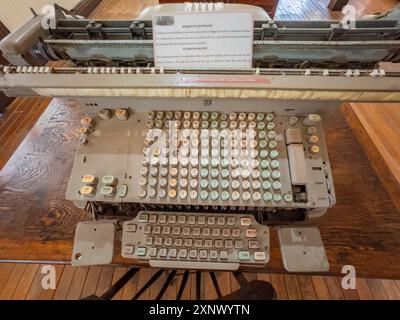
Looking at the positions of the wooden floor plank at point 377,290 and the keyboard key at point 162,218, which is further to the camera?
the wooden floor plank at point 377,290

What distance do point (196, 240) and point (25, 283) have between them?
2.79 feet

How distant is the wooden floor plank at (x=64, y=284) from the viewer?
1.05 metres

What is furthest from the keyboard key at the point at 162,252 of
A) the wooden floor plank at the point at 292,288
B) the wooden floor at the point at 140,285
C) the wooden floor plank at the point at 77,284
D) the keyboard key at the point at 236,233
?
the wooden floor plank at the point at 292,288

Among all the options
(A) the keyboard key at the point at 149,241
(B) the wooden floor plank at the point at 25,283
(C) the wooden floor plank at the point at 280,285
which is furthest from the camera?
(C) the wooden floor plank at the point at 280,285

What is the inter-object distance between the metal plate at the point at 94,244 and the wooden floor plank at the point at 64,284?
0.44 meters

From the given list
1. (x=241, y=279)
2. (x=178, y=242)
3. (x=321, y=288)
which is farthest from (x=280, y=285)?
(x=178, y=242)

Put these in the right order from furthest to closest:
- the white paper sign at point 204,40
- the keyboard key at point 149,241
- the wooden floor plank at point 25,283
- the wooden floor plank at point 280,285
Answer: the wooden floor plank at point 280,285 < the wooden floor plank at point 25,283 < the keyboard key at point 149,241 < the white paper sign at point 204,40

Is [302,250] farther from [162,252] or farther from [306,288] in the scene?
[306,288]

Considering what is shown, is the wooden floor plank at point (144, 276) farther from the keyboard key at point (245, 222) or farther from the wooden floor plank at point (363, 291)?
the wooden floor plank at point (363, 291)

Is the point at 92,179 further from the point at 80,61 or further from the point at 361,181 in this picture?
the point at 361,181

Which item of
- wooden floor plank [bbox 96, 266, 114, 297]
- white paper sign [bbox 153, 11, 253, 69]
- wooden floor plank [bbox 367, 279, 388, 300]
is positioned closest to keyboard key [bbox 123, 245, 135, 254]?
wooden floor plank [bbox 96, 266, 114, 297]

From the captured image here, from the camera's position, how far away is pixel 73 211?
906 mm

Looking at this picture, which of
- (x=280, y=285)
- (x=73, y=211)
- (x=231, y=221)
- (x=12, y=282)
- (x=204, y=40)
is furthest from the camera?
(x=280, y=285)
